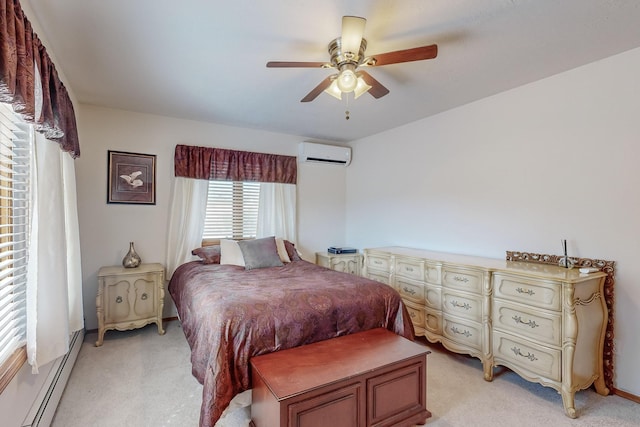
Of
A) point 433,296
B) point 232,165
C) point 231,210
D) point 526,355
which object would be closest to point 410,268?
point 433,296

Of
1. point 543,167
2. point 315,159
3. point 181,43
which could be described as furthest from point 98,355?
point 543,167

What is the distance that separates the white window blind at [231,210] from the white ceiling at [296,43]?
3.96 ft

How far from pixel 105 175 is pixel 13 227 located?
1.95m

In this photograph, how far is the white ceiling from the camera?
174cm

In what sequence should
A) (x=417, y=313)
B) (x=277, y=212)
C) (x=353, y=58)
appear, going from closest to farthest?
1. (x=353, y=58)
2. (x=417, y=313)
3. (x=277, y=212)

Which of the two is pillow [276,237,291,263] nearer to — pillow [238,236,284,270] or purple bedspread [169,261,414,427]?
pillow [238,236,284,270]

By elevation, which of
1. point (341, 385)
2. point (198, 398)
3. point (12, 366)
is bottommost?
point (198, 398)

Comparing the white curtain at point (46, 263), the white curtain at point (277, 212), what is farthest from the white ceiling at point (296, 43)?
the white curtain at point (277, 212)

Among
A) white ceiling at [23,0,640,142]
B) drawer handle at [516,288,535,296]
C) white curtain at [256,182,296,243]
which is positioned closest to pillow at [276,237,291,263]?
white curtain at [256,182,296,243]

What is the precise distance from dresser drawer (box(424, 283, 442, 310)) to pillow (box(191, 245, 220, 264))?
7.56 feet

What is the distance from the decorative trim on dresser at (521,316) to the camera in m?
2.05

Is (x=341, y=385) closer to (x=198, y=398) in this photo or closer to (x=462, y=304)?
(x=198, y=398)

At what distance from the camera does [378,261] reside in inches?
142

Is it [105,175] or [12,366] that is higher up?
[105,175]
